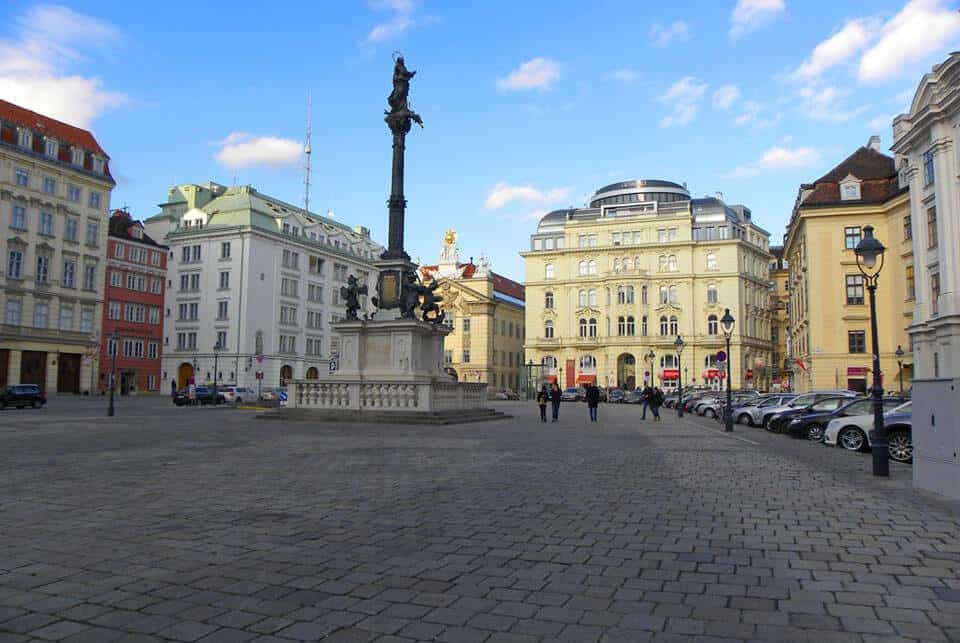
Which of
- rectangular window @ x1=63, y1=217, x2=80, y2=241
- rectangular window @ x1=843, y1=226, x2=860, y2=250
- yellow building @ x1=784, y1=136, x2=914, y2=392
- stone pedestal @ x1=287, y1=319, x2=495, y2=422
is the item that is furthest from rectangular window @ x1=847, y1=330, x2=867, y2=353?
rectangular window @ x1=63, y1=217, x2=80, y2=241

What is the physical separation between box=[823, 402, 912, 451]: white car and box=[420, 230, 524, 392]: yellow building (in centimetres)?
6984

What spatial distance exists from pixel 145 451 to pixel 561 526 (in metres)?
10.7

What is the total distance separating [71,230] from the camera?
189 feet

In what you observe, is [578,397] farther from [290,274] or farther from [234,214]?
[234,214]

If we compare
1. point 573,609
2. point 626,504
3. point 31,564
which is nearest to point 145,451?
point 31,564

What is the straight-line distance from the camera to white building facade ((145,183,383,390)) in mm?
68438

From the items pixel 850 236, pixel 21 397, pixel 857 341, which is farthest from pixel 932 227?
pixel 21 397

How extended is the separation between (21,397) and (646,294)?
6118 cm

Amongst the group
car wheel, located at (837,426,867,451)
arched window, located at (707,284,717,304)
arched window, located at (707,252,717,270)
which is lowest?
car wheel, located at (837,426,867,451)

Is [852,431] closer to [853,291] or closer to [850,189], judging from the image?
[853,291]

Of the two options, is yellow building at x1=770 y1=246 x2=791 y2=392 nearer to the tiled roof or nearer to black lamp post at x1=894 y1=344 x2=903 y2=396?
black lamp post at x1=894 y1=344 x2=903 y2=396

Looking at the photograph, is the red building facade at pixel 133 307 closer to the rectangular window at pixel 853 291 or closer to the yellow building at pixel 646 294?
the yellow building at pixel 646 294

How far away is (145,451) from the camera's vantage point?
14.8 metres

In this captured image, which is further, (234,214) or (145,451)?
(234,214)
